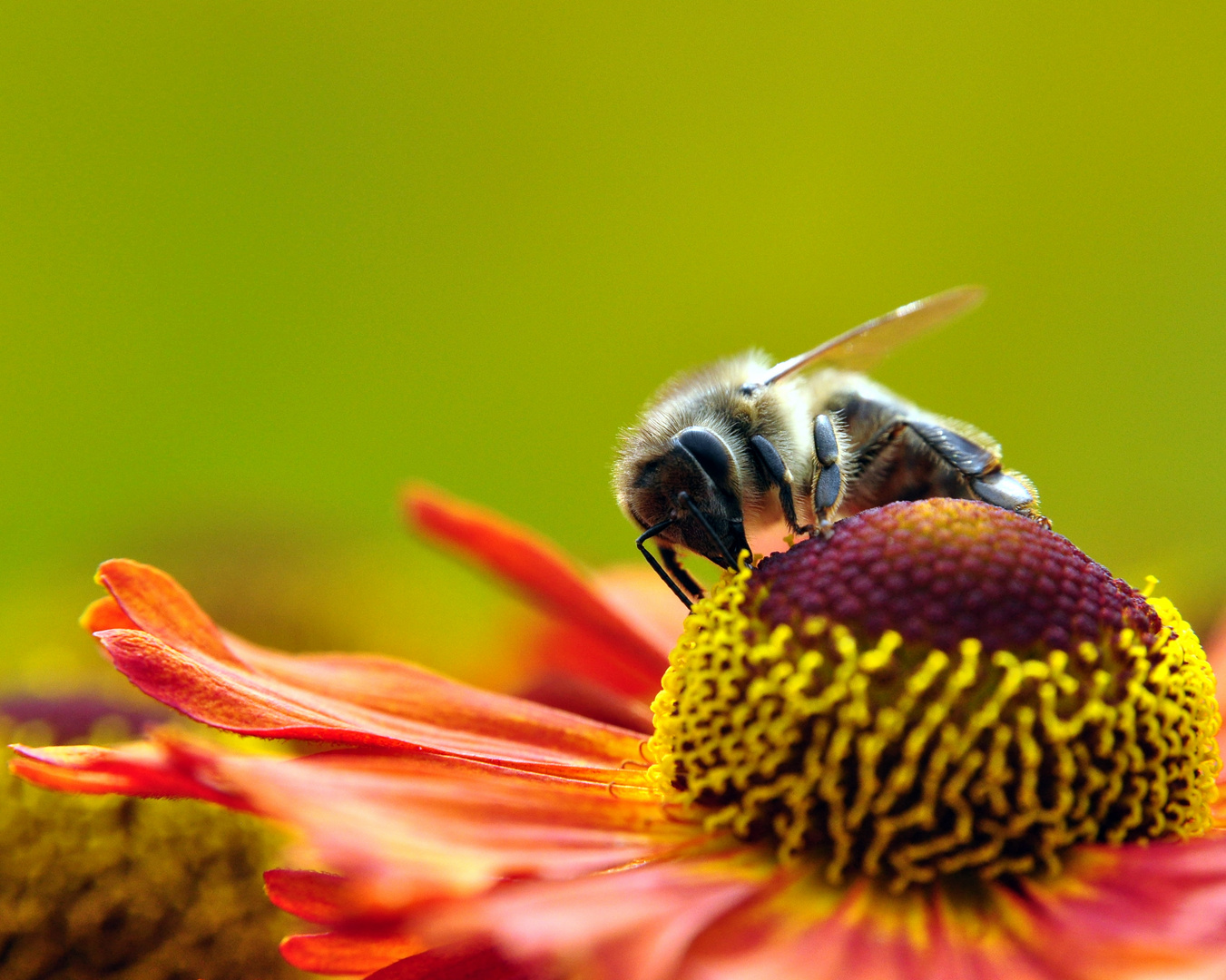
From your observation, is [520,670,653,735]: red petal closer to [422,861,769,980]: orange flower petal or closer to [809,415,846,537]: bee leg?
[809,415,846,537]: bee leg

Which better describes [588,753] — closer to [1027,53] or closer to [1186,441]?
[1186,441]

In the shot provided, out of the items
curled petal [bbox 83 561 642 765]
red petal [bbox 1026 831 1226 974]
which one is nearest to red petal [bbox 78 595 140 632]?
curled petal [bbox 83 561 642 765]

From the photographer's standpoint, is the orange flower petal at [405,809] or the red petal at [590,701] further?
the red petal at [590,701]

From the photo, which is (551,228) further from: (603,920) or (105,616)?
(603,920)

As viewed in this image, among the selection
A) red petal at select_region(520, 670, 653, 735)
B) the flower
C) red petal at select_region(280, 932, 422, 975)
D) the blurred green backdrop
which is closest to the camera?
the flower

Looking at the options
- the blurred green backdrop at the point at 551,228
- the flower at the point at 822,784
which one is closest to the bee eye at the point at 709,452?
the flower at the point at 822,784

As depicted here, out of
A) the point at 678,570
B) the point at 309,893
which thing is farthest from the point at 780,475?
the point at 309,893

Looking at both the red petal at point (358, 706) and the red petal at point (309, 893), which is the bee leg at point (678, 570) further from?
the red petal at point (309, 893)
